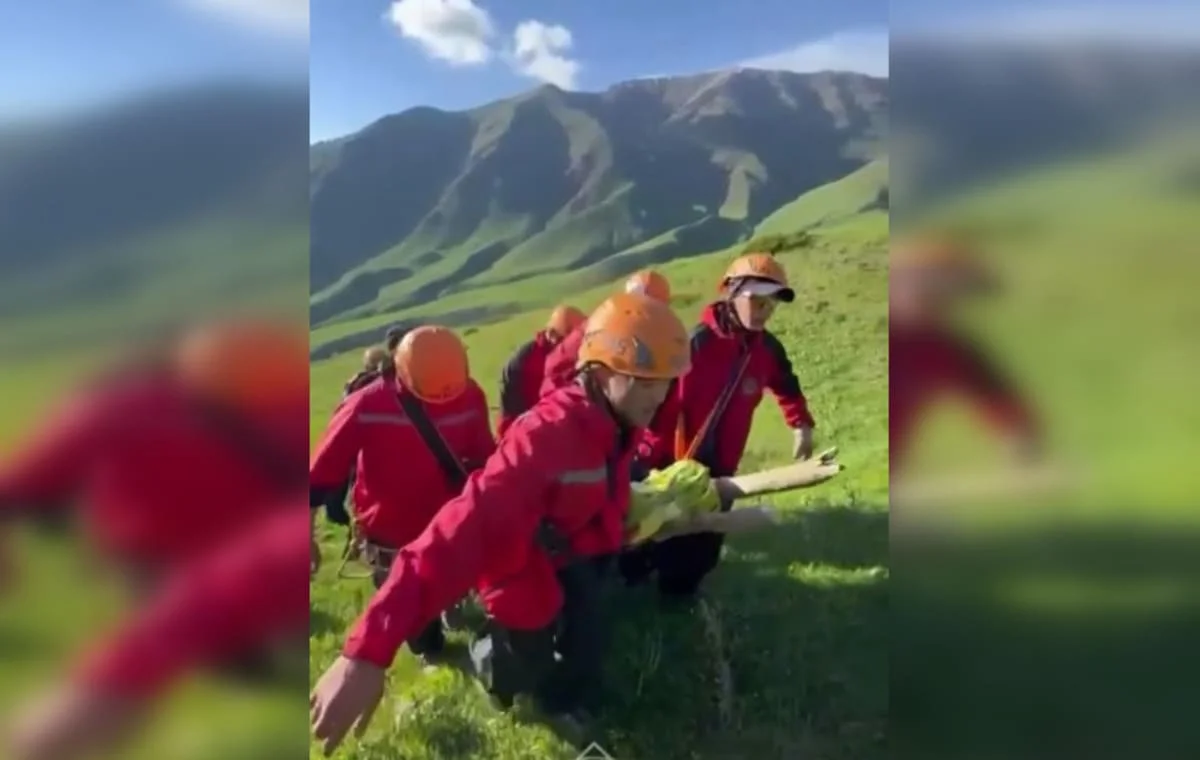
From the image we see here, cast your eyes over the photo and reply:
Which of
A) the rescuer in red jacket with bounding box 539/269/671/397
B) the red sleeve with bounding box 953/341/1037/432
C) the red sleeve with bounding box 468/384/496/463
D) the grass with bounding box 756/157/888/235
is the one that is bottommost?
the red sleeve with bounding box 468/384/496/463

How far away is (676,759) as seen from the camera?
1.82 m

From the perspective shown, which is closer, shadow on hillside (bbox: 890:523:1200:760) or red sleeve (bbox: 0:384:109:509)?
shadow on hillside (bbox: 890:523:1200:760)

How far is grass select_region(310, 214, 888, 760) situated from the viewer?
5.88 ft

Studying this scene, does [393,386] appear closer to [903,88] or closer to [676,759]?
[676,759]

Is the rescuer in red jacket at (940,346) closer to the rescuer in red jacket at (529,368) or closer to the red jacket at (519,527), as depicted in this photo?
the red jacket at (519,527)

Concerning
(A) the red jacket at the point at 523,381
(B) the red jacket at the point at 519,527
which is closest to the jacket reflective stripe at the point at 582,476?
(B) the red jacket at the point at 519,527

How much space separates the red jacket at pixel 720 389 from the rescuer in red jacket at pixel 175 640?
59 cm

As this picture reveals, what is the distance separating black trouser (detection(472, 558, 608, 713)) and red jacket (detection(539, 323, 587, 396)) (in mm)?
288

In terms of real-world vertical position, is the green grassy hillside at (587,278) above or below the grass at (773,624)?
above

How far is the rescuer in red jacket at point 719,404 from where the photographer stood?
186 cm

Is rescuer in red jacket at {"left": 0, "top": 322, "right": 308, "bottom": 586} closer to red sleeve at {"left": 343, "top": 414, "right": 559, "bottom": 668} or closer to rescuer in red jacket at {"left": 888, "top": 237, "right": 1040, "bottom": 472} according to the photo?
red sleeve at {"left": 343, "top": 414, "right": 559, "bottom": 668}

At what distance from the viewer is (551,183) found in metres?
1.91

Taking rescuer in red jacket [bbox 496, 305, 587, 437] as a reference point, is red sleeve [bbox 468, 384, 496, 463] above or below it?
below

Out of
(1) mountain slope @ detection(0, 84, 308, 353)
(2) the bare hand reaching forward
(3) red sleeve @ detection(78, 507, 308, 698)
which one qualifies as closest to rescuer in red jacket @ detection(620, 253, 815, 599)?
(2) the bare hand reaching forward
